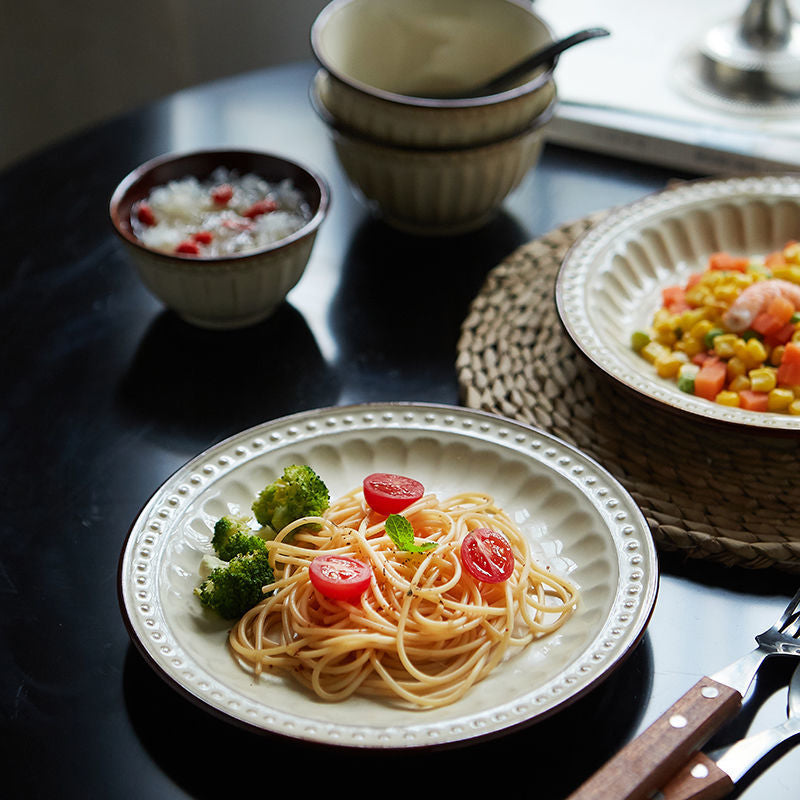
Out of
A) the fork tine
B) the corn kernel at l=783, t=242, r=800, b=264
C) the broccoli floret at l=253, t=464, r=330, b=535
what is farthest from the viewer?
the corn kernel at l=783, t=242, r=800, b=264

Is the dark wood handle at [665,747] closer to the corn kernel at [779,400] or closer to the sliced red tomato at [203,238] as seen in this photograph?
the corn kernel at [779,400]

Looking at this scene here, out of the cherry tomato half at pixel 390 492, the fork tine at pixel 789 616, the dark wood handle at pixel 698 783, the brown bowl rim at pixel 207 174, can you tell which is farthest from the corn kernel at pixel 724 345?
the dark wood handle at pixel 698 783

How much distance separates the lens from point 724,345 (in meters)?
2.36

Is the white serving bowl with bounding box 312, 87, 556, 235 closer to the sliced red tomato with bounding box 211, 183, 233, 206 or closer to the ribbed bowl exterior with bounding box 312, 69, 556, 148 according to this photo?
the ribbed bowl exterior with bounding box 312, 69, 556, 148

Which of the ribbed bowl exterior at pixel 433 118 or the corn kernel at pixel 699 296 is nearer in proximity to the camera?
the corn kernel at pixel 699 296

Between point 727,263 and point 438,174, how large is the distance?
2.53 feet

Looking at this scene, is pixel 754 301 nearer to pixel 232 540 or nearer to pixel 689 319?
pixel 689 319

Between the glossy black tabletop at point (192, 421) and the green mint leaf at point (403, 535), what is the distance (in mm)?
338

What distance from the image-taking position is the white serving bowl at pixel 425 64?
2.67 metres

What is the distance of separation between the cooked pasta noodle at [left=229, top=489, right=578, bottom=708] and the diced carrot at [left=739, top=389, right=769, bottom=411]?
2.19 feet

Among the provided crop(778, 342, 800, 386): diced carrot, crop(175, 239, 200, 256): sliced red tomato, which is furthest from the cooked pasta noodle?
crop(175, 239, 200, 256): sliced red tomato

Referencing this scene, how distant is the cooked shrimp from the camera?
93.5 inches

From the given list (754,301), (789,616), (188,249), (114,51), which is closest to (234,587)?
(789,616)

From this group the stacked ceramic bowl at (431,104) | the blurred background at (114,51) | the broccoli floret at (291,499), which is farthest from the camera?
the blurred background at (114,51)
